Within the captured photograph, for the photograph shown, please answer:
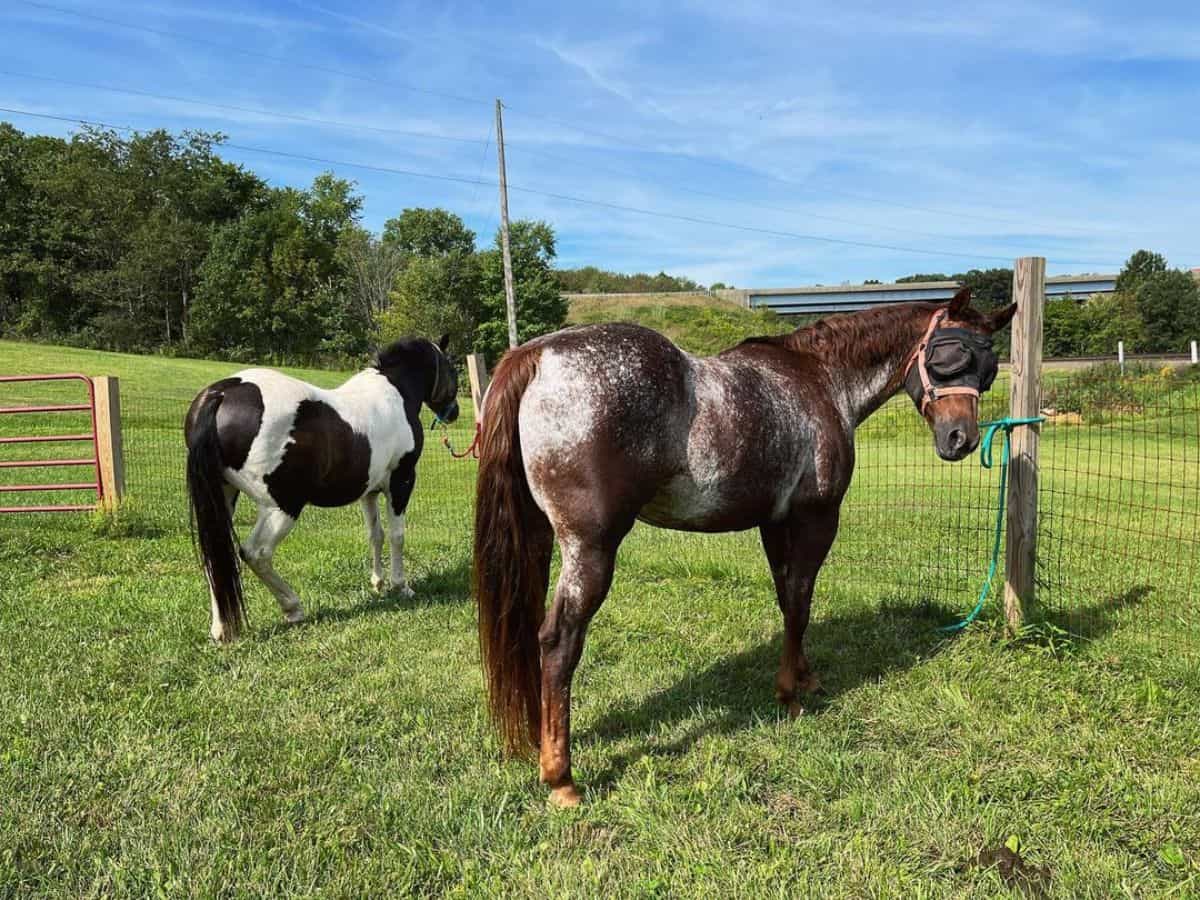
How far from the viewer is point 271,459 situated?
4496mm

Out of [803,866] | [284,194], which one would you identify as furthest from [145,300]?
[803,866]

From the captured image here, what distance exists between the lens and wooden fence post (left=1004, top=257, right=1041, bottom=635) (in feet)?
13.8

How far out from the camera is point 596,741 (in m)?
3.23

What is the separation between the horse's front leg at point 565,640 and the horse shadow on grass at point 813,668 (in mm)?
214

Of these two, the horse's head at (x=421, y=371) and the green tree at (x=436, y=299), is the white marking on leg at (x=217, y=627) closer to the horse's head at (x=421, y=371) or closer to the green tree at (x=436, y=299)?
the horse's head at (x=421, y=371)

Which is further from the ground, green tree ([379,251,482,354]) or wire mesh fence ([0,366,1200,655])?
green tree ([379,251,482,354])

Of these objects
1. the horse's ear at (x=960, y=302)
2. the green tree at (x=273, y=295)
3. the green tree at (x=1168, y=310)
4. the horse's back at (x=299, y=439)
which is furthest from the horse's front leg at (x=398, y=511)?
the green tree at (x=1168, y=310)

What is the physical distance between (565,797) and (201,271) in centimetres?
4686

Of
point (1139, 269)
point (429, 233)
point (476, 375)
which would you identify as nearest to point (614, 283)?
point (429, 233)

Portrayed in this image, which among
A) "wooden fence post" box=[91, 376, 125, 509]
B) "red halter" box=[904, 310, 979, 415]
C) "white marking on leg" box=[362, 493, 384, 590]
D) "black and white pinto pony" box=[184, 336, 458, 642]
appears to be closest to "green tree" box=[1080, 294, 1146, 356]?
"red halter" box=[904, 310, 979, 415]

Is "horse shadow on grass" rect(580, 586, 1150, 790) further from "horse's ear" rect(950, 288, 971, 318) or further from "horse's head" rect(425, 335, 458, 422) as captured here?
"horse's head" rect(425, 335, 458, 422)

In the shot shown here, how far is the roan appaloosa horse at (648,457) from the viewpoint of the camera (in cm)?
→ 275

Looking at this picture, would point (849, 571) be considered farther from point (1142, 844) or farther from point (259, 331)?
point (259, 331)

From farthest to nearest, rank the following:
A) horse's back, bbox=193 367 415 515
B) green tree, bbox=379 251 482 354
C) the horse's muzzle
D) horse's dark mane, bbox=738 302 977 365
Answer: green tree, bbox=379 251 482 354
horse's back, bbox=193 367 415 515
horse's dark mane, bbox=738 302 977 365
the horse's muzzle
